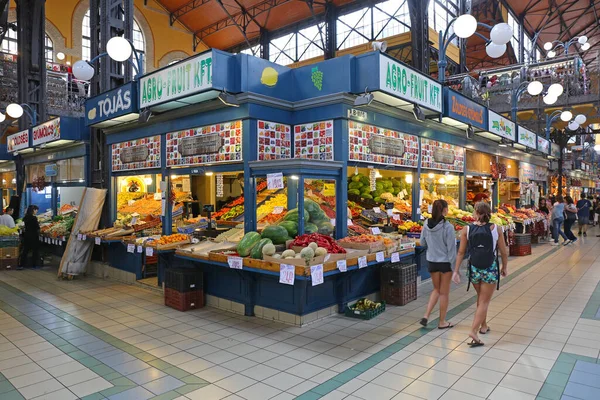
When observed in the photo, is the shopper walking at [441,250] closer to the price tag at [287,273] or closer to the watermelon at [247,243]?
the price tag at [287,273]

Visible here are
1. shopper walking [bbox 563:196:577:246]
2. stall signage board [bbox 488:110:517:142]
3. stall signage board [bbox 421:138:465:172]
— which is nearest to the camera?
stall signage board [bbox 421:138:465:172]

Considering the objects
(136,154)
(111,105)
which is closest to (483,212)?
(136,154)

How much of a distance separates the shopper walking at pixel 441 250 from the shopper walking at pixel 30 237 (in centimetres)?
992

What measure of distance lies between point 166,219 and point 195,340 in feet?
12.5

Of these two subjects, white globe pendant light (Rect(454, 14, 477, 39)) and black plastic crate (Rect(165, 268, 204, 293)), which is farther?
white globe pendant light (Rect(454, 14, 477, 39))

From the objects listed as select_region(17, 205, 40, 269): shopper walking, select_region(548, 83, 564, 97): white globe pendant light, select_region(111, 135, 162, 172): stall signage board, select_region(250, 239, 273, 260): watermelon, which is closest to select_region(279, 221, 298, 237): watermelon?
select_region(250, 239, 273, 260): watermelon

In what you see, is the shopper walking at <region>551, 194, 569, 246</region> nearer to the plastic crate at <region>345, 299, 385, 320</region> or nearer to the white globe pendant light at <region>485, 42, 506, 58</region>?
the white globe pendant light at <region>485, 42, 506, 58</region>

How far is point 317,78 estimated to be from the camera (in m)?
6.97

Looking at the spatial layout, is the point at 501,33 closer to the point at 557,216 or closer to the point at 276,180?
the point at 276,180

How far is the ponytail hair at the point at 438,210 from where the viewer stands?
548cm

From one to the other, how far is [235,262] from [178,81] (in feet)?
10.4

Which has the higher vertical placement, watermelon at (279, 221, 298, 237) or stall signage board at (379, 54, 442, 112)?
stall signage board at (379, 54, 442, 112)

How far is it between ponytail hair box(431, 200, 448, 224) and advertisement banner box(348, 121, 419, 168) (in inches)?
76.4

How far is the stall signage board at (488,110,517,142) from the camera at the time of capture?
11.3 meters
